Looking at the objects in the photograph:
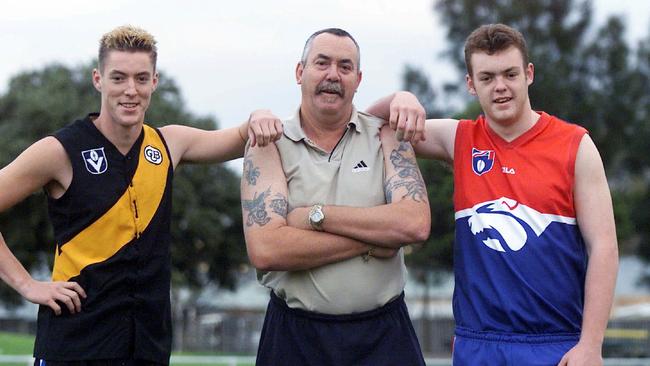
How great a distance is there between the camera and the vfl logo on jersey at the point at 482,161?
16.5ft

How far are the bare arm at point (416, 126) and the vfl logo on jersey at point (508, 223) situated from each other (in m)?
0.52

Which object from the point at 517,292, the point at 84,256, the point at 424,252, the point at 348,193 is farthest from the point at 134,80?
the point at 424,252

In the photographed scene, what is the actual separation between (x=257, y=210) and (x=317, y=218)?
1.18 feet

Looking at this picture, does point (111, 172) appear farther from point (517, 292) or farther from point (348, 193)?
point (517, 292)

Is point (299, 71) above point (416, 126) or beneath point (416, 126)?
above

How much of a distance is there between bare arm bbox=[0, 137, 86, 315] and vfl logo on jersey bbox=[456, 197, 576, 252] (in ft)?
7.25

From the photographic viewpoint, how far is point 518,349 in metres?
4.80

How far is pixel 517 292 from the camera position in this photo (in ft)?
15.8

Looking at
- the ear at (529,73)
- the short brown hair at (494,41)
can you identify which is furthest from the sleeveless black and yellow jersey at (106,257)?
the ear at (529,73)

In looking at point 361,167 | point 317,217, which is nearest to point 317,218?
point 317,217

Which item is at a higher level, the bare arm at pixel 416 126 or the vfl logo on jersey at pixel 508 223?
the bare arm at pixel 416 126

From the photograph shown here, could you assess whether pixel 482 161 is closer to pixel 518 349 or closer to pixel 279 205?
pixel 518 349

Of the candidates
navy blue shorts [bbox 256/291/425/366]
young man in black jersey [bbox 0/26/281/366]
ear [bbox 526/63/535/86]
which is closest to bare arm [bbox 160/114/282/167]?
young man in black jersey [bbox 0/26/281/366]

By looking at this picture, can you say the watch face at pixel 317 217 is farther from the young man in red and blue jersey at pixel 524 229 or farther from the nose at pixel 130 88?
the nose at pixel 130 88
